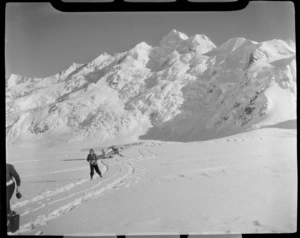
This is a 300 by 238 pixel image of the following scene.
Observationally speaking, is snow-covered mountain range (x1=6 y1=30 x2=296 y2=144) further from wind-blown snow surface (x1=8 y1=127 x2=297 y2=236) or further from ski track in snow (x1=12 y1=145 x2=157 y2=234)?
ski track in snow (x1=12 y1=145 x2=157 y2=234)

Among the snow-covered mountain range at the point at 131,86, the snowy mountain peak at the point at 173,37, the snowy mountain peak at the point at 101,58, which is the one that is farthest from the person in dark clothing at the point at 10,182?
the snowy mountain peak at the point at 173,37

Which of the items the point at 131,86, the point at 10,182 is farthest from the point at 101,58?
the point at 10,182

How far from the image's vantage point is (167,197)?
4430 millimetres

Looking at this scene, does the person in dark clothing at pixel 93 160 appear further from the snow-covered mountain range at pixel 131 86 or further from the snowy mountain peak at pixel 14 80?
the snowy mountain peak at pixel 14 80

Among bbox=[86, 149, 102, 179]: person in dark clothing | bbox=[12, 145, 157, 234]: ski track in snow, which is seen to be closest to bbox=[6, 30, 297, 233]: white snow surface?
bbox=[12, 145, 157, 234]: ski track in snow

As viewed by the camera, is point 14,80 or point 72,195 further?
point 72,195

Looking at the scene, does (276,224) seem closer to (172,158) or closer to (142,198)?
(142,198)

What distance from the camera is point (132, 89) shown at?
7.09m

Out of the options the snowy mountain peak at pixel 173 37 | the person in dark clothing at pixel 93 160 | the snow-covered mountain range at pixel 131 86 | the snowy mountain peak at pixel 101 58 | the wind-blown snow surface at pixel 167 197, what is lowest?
the wind-blown snow surface at pixel 167 197

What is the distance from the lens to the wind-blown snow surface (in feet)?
13.4

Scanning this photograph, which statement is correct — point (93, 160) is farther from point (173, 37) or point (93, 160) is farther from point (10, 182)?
point (173, 37)

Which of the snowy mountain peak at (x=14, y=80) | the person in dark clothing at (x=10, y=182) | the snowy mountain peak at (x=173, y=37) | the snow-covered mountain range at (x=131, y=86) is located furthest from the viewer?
the snowy mountain peak at (x=173, y=37)

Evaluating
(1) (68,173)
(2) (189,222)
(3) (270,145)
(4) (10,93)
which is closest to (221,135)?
(3) (270,145)

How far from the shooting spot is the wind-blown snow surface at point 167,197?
410cm
